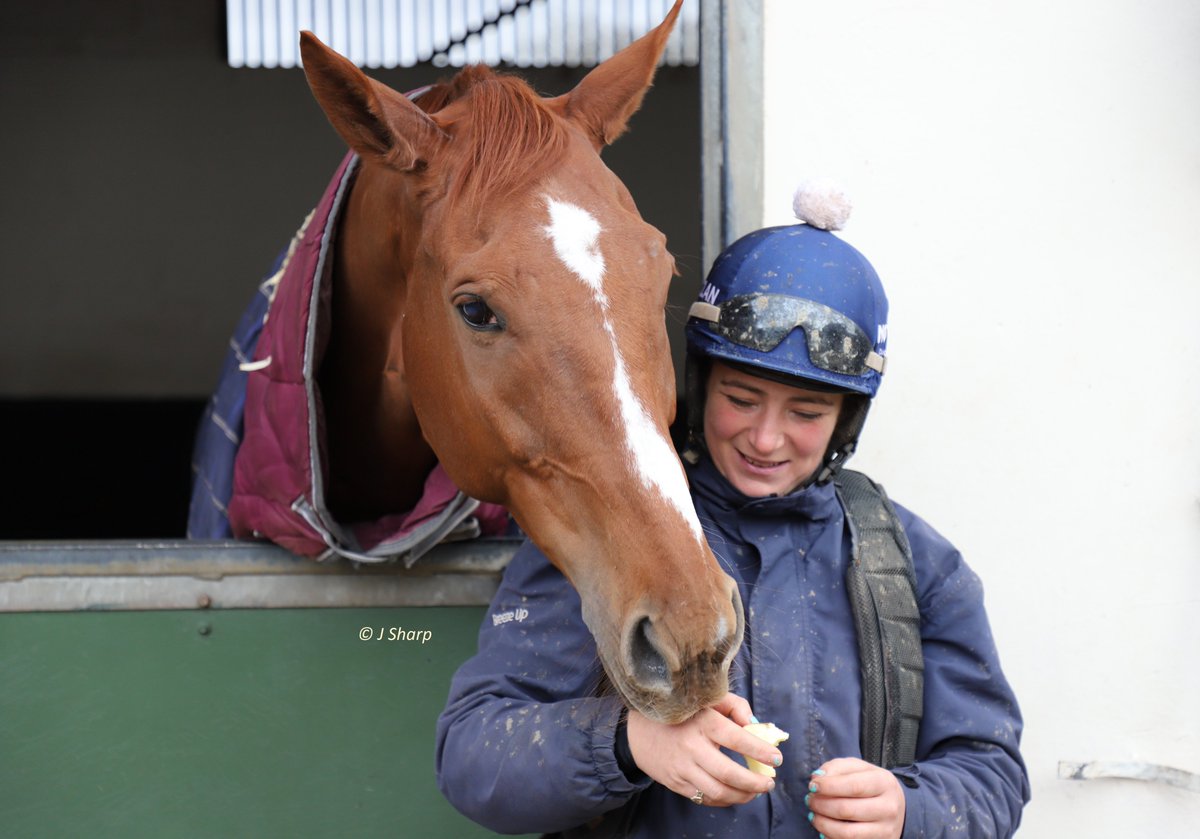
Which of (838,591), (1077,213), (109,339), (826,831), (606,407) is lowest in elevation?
(109,339)

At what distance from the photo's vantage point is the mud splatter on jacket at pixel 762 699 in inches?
48.8

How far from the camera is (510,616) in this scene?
1.44 m

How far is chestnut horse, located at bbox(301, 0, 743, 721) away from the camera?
42.4 inches

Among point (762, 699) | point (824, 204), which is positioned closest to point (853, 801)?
point (762, 699)

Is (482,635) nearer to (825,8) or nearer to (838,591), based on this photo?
(838,591)

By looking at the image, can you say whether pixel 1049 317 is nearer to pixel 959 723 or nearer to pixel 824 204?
pixel 824 204

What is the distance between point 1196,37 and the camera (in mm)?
1982

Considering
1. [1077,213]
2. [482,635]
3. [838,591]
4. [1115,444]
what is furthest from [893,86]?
Answer: [482,635]

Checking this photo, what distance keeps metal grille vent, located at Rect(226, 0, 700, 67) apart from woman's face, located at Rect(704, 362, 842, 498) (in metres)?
2.83

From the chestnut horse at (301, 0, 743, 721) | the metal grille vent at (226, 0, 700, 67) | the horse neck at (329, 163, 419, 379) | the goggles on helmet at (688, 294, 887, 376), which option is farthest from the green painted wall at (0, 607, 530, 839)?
the metal grille vent at (226, 0, 700, 67)

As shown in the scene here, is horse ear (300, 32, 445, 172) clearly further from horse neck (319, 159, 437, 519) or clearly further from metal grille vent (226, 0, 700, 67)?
metal grille vent (226, 0, 700, 67)

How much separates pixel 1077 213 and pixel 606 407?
123cm

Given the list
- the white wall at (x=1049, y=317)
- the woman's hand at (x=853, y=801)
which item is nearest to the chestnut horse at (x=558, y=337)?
the woman's hand at (x=853, y=801)

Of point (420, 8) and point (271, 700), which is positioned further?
point (420, 8)
